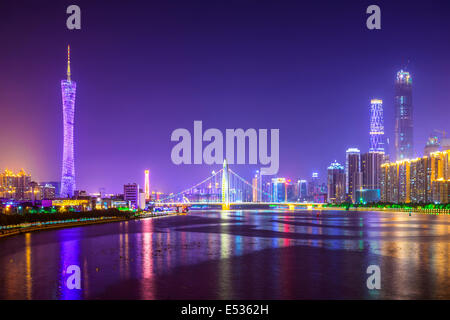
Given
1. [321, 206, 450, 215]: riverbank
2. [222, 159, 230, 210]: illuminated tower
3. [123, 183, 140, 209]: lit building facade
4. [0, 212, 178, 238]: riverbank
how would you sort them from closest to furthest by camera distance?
[0, 212, 178, 238]: riverbank, [321, 206, 450, 215]: riverbank, [222, 159, 230, 210]: illuminated tower, [123, 183, 140, 209]: lit building facade

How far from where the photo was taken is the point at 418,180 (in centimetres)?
15250

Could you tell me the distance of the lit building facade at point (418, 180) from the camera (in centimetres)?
13400

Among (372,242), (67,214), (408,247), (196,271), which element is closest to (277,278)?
(196,271)

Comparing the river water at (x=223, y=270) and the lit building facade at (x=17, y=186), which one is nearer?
the river water at (x=223, y=270)

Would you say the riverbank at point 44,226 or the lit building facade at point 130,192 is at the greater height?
the riverbank at point 44,226

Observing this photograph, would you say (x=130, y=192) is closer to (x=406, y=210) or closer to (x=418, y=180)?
(x=406, y=210)

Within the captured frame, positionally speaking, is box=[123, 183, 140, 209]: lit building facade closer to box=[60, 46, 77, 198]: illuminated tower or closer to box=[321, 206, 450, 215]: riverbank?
box=[60, 46, 77, 198]: illuminated tower

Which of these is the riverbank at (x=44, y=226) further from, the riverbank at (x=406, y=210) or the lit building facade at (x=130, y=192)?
the lit building facade at (x=130, y=192)

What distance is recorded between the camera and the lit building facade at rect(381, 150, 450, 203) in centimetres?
13400

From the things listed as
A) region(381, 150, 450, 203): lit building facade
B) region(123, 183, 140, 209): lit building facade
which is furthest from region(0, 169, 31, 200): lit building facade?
region(381, 150, 450, 203): lit building facade

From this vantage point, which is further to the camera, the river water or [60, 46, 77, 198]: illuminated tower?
[60, 46, 77, 198]: illuminated tower

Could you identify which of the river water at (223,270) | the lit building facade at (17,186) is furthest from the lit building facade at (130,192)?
the river water at (223,270)

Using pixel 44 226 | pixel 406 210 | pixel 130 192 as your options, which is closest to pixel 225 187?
pixel 406 210
